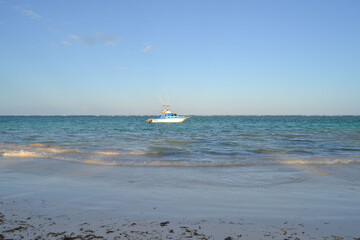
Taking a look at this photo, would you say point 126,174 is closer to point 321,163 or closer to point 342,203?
point 342,203

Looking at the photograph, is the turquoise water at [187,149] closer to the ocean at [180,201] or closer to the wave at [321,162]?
the wave at [321,162]

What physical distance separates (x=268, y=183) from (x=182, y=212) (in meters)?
3.41

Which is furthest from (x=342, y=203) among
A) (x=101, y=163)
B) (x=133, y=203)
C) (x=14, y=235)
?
(x=101, y=163)

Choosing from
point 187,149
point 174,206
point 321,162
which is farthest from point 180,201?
point 187,149

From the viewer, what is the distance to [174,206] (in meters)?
5.11

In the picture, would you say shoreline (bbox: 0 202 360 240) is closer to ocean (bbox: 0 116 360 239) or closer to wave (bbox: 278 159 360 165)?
ocean (bbox: 0 116 360 239)

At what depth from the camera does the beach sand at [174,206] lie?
3.88 metres

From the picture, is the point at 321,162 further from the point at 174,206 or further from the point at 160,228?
the point at 160,228

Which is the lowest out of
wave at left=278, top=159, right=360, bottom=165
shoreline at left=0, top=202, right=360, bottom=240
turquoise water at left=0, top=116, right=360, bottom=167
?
turquoise water at left=0, top=116, right=360, bottom=167

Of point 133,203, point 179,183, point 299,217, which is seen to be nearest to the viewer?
point 299,217

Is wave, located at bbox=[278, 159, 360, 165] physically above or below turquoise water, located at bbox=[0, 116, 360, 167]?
above

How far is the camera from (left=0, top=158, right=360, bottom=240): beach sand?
12.7 feet

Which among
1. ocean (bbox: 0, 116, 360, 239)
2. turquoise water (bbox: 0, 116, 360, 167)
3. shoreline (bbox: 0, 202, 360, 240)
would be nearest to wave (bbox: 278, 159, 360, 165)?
turquoise water (bbox: 0, 116, 360, 167)

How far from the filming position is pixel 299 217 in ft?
14.9
